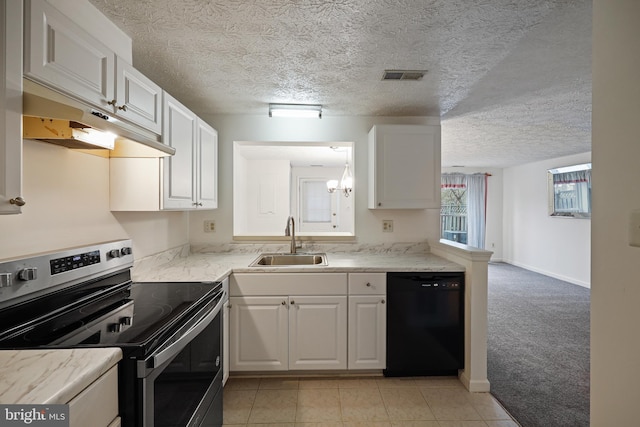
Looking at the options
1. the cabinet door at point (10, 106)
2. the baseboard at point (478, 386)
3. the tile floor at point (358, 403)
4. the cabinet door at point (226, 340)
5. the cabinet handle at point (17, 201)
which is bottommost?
the tile floor at point (358, 403)

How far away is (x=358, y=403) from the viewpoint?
1.97m

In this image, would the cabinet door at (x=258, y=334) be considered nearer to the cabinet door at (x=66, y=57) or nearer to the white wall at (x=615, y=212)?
the cabinet door at (x=66, y=57)

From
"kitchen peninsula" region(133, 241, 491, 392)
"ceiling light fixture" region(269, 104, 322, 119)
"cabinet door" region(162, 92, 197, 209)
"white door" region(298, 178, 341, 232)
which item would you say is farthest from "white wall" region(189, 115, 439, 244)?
"white door" region(298, 178, 341, 232)

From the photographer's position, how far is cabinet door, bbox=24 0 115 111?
0.94m

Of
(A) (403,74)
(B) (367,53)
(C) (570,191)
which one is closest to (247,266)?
(B) (367,53)

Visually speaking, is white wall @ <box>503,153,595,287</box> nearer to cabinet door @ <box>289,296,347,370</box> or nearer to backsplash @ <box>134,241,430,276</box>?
backsplash @ <box>134,241,430,276</box>

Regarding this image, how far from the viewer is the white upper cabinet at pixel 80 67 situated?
0.95m

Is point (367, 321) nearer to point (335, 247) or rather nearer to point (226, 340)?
point (335, 247)

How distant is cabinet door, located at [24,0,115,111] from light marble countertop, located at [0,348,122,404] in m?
0.84

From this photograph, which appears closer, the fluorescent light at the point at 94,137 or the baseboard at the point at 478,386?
the fluorescent light at the point at 94,137

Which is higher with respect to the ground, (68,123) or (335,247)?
(68,123)

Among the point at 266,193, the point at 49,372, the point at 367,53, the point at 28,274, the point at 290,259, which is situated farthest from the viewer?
the point at 266,193

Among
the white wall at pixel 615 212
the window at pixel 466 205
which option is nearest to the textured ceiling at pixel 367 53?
the white wall at pixel 615 212

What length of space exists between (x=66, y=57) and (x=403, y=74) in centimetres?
177
